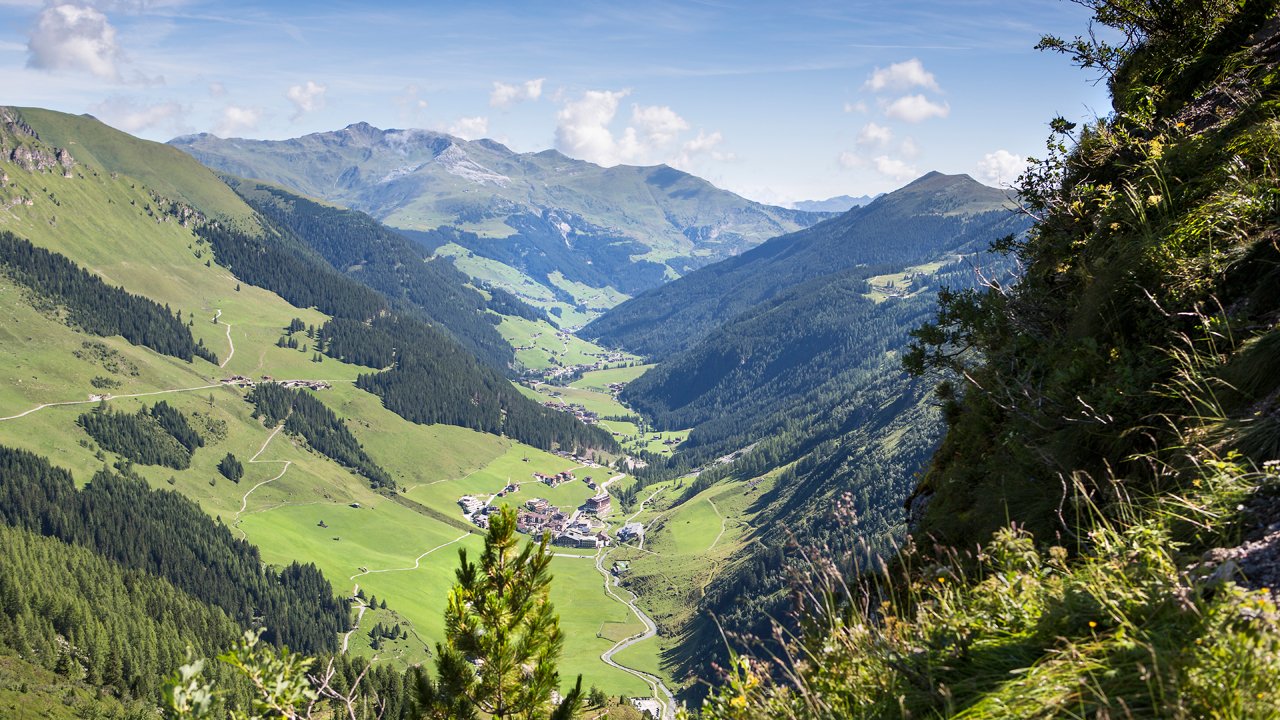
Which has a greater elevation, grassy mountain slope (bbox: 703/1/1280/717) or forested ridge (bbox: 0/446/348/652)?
grassy mountain slope (bbox: 703/1/1280/717)

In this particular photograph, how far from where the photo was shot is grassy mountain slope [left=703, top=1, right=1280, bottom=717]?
13.7ft

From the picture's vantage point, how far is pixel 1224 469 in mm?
5359

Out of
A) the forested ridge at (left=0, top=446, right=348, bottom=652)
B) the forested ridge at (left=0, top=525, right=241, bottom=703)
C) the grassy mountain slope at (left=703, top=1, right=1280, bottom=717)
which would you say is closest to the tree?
the grassy mountain slope at (left=703, top=1, right=1280, bottom=717)

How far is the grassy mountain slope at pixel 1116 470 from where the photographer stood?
418 cm

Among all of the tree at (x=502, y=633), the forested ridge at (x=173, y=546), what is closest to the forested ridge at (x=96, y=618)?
the forested ridge at (x=173, y=546)

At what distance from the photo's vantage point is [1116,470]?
7488mm

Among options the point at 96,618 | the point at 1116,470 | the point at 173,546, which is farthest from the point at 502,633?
the point at 173,546

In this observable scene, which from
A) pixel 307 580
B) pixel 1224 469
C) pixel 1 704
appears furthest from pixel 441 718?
pixel 307 580

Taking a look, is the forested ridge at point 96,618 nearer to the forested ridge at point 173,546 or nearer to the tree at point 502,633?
the forested ridge at point 173,546

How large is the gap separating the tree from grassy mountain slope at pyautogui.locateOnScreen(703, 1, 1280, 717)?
6021mm

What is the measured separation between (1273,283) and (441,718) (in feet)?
45.0

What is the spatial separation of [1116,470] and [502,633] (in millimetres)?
9747

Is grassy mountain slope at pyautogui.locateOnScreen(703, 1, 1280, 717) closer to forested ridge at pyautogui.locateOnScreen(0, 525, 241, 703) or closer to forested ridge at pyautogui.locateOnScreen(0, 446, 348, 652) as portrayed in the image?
forested ridge at pyautogui.locateOnScreen(0, 525, 241, 703)

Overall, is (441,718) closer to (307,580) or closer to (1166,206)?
(1166,206)
